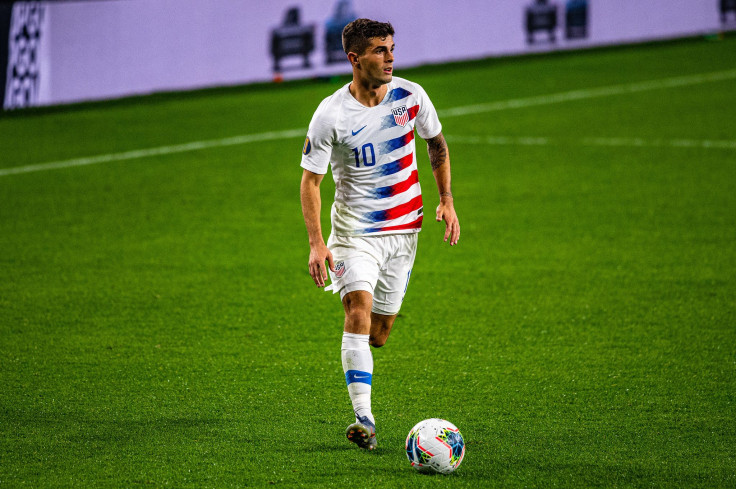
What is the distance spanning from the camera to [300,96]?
620 inches

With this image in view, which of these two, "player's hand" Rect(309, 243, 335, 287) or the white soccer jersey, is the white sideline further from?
"player's hand" Rect(309, 243, 335, 287)

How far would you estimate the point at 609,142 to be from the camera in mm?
12539

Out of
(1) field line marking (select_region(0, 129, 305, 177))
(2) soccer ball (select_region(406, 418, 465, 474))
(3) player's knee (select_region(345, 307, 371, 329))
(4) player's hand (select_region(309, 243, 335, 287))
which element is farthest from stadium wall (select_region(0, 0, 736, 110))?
(2) soccer ball (select_region(406, 418, 465, 474))

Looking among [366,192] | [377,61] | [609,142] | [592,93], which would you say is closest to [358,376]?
[366,192]

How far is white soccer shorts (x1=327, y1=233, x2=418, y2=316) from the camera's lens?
491 cm

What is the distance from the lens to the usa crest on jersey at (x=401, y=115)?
500 cm

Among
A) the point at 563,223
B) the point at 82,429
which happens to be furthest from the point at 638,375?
the point at 563,223

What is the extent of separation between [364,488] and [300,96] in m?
11.9

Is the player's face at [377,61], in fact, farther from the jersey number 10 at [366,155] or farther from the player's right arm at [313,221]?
the player's right arm at [313,221]

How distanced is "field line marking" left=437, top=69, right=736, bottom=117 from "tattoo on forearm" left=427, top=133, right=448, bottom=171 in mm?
9251

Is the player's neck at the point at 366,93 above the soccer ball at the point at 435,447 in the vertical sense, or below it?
above

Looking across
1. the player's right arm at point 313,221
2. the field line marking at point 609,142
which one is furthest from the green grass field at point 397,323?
the player's right arm at point 313,221

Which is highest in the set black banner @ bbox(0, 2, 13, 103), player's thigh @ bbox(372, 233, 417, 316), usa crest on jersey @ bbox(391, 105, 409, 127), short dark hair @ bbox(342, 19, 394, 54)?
black banner @ bbox(0, 2, 13, 103)

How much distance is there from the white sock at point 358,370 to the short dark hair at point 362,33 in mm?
1367
